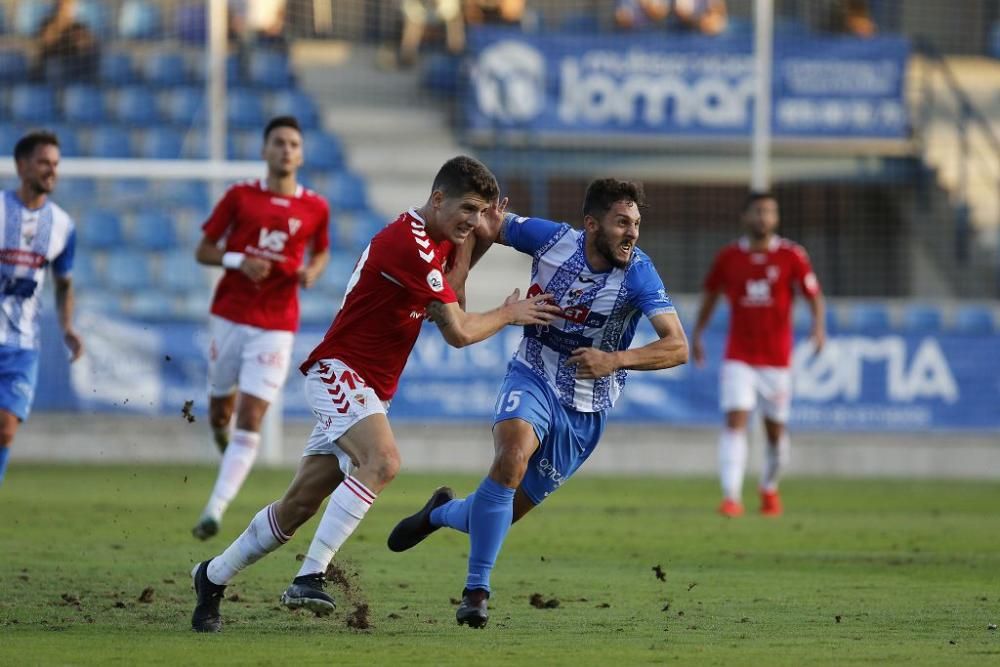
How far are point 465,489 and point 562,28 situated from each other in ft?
26.4

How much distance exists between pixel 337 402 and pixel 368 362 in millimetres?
237

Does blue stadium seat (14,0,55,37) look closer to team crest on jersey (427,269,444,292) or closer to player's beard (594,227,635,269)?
player's beard (594,227,635,269)

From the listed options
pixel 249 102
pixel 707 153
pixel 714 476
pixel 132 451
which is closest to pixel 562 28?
pixel 707 153

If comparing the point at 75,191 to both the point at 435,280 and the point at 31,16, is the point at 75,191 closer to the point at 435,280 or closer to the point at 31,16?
the point at 31,16

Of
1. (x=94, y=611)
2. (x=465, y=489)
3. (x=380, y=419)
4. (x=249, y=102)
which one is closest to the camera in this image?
(x=380, y=419)

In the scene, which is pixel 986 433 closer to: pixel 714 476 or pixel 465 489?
pixel 714 476

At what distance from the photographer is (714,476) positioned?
18562mm

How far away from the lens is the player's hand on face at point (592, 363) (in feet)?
23.2

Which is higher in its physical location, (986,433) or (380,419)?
(380,419)

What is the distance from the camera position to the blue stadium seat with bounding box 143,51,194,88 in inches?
804

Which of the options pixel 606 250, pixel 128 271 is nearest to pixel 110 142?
pixel 128 271

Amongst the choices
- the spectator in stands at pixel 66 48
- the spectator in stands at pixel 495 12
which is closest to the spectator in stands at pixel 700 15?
the spectator in stands at pixel 495 12

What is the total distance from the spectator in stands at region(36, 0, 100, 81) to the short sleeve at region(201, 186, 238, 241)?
31.4 feet

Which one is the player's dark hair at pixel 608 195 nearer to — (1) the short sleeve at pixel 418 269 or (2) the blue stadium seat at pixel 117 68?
(1) the short sleeve at pixel 418 269
